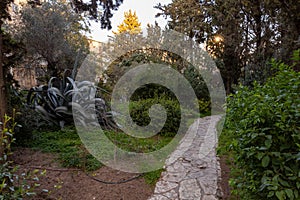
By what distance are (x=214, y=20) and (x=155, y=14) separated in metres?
3.23

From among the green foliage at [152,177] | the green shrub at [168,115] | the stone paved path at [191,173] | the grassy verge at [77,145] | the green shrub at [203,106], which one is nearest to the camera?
the stone paved path at [191,173]

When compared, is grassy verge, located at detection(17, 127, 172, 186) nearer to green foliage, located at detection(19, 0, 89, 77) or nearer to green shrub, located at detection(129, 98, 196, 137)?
green shrub, located at detection(129, 98, 196, 137)

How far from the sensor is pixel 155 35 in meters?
8.85

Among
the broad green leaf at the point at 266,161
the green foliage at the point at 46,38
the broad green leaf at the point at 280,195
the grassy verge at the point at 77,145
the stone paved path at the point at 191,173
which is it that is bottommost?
the stone paved path at the point at 191,173

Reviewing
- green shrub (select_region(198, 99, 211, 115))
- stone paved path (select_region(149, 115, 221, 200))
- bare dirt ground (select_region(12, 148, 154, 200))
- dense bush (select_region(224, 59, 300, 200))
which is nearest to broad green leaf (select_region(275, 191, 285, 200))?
dense bush (select_region(224, 59, 300, 200))

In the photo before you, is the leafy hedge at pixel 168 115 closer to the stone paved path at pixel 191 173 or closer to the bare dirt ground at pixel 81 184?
the stone paved path at pixel 191 173

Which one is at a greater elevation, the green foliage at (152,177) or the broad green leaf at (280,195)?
the broad green leaf at (280,195)

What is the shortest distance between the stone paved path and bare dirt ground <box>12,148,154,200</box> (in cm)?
26

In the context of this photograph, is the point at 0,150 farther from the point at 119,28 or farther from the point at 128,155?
the point at 119,28

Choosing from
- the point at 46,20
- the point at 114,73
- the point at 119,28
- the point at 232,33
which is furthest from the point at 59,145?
the point at 119,28

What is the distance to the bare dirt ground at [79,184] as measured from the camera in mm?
2330

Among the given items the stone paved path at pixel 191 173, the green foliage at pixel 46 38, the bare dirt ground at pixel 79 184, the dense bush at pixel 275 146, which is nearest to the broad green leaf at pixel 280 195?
the dense bush at pixel 275 146

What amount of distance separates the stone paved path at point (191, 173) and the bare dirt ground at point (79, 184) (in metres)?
0.26

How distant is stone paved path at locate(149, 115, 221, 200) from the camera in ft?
7.99
